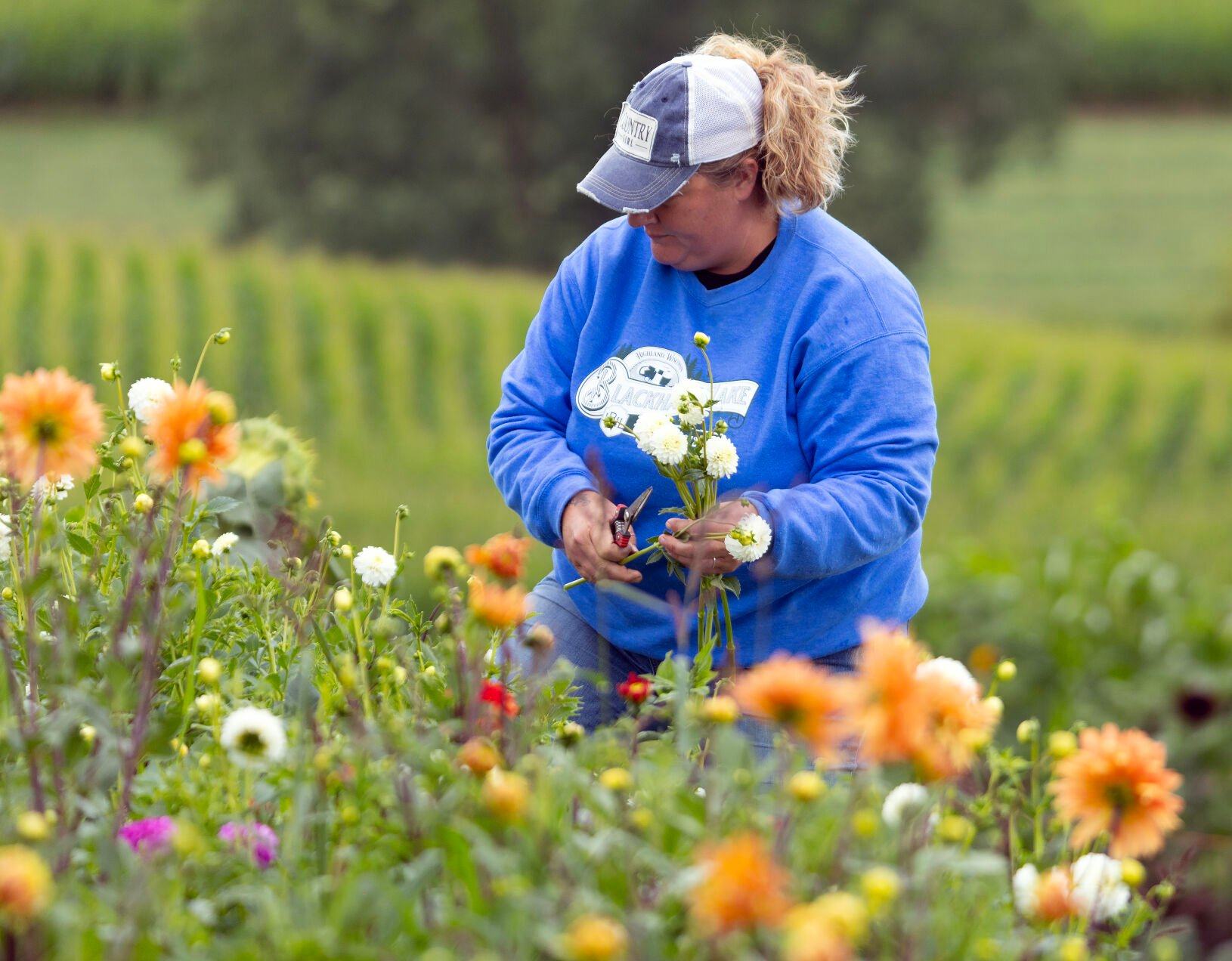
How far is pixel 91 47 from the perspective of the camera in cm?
1919

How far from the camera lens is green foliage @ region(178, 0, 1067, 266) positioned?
37.9 feet

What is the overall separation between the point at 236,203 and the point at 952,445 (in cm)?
799

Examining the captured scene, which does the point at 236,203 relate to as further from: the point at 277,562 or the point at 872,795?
the point at 872,795

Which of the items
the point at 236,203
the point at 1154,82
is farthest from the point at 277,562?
the point at 1154,82

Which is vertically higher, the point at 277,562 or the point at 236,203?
the point at 277,562

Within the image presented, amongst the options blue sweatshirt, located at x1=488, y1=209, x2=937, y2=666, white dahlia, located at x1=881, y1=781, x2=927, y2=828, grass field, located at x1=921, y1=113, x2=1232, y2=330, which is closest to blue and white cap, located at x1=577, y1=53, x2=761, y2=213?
blue sweatshirt, located at x1=488, y1=209, x2=937, y2=666

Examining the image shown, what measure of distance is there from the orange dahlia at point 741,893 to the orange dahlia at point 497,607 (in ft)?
0.94

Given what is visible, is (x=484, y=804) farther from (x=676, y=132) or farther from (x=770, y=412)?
(x=676, y=132)

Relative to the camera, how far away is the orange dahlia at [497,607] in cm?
99

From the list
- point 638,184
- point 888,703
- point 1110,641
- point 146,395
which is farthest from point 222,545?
point 1110,641

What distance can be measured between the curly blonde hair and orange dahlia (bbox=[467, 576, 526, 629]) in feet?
3.05

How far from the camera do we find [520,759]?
1.05 m

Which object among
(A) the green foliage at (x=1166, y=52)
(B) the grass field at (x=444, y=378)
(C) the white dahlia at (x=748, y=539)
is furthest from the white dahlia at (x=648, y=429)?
(A) the green foliage at (x=1166, y=52)

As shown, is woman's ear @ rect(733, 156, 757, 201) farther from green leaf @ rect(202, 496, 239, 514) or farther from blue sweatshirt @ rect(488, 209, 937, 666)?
green leaf @ rect(202, 496, 239, 514)
